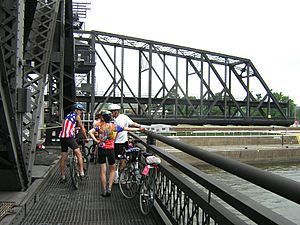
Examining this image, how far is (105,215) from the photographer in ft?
17.9

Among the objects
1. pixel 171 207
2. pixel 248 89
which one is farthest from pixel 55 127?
pixel 248 89

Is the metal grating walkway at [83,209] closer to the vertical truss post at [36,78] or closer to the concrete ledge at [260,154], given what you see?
the vertical truss post at [36,78]

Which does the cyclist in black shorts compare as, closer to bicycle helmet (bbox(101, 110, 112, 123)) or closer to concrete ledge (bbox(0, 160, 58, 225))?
bicycle helmet (bbox(101, 110, 112, 123))

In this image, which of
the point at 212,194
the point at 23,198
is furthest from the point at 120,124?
the point at 212,194

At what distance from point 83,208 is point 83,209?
6 centimetres

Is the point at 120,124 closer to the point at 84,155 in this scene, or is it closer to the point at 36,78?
the point at 36,78

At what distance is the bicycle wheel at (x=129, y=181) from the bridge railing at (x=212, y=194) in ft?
2.60

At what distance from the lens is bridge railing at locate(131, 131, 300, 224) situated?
2.05 metres

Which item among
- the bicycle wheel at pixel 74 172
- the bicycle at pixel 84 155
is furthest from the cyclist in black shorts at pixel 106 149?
the bicycle at pixel 84 155

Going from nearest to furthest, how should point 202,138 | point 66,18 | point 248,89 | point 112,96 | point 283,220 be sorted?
1. point 283,220
2. point 66,18
3. point 202,138
4. point 112,96
5. point 248,89

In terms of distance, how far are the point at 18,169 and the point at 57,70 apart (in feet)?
23.1

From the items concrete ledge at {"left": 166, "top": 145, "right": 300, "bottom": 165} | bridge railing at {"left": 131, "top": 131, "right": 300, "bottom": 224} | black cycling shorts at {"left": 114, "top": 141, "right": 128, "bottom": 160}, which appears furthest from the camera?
concrete ledge at {"left": 166, "top": 145, "right": 300, "bottom": 165}

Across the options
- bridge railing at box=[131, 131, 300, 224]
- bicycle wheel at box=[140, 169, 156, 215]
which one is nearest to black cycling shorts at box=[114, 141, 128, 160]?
bridge railing at box=[131, 131, 300, 224]

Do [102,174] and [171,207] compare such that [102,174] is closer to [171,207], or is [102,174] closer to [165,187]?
[165,187]
